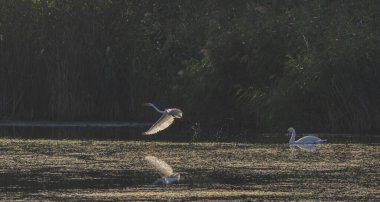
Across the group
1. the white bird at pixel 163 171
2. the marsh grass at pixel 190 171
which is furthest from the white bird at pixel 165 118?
the white bird at pixel 163 171

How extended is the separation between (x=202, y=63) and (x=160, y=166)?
33.5ft

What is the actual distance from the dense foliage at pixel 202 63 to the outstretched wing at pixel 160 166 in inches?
194

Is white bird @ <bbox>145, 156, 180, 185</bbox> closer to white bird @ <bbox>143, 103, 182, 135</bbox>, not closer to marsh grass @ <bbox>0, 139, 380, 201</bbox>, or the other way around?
marsh grass @ <bbox>0, 139, 380, 201</bbox>

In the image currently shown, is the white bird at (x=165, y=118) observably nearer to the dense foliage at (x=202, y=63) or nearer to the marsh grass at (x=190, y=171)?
the marsh grass at (x=190, y=171)

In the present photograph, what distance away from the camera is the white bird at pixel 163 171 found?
1359 centimetres

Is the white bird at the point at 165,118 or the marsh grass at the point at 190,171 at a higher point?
the white bird at the point at 165,118

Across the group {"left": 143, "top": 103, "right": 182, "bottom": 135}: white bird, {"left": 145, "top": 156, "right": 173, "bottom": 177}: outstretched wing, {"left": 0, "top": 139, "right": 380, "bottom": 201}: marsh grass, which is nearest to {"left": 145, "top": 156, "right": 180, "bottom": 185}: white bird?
{"left": 145, "top": 156, "right": 173, "bottom": 177}: outstretched wing

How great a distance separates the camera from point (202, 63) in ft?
82.6

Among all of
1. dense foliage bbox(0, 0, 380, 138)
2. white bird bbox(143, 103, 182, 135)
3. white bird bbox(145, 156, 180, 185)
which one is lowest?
white bird bbox(145, 156, 180, 185)

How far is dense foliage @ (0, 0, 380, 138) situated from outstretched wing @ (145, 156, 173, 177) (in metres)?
4.94

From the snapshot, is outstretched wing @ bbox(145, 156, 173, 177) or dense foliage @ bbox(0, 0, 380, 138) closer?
outstretched wing @ bbox(145, 156, 173, 177)

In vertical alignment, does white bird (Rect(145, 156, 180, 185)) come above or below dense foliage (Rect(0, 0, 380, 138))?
below

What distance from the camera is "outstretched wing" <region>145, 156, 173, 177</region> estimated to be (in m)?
14.4

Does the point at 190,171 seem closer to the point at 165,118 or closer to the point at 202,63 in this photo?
the point at 165,118
